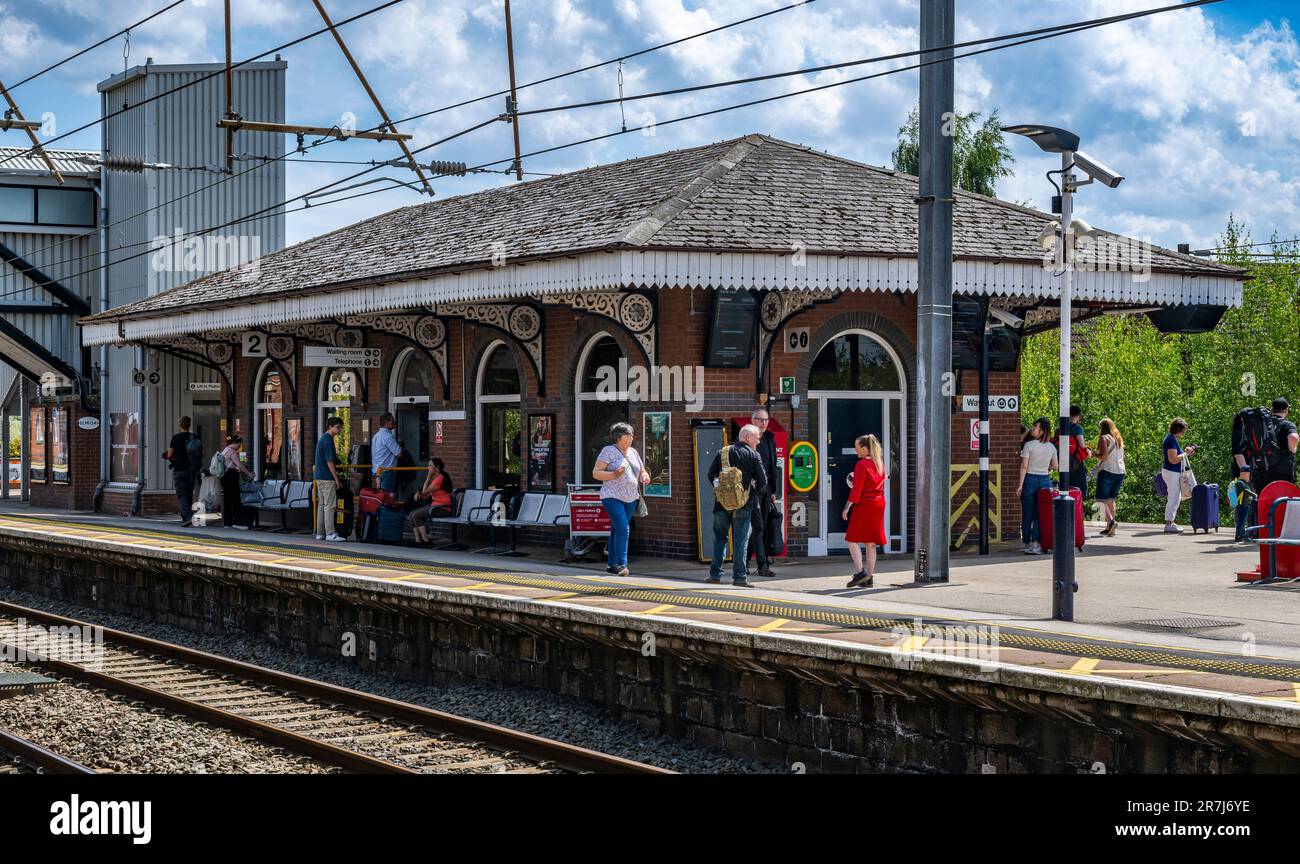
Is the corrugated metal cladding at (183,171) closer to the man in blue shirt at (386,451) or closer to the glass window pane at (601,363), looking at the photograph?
the man in blue shirt at (386,451)

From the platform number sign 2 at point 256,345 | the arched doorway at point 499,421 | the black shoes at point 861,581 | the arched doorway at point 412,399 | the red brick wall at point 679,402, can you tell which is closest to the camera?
the black shoes at point 861,581

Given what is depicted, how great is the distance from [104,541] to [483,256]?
6818mm

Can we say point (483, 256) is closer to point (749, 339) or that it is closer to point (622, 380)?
point (622, 380)

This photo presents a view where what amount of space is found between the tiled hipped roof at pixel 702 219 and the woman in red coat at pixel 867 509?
2.62 metres

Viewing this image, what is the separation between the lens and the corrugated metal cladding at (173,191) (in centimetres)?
2931

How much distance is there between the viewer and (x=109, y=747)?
33.5ft

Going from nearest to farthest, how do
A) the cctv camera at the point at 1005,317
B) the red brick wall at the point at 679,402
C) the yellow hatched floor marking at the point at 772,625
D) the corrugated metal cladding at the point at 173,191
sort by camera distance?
the yellow hatched floor marking at the point at 772,625 < the red brick wall at the point at 679,402 < the cctv camera at the point at 1005,317 < the corrugated metal cladding at the point at 173,191

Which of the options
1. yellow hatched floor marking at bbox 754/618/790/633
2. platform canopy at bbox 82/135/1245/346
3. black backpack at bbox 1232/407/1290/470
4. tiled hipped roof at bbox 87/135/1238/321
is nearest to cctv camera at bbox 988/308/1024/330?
platform canopy at bbox 82/135/1245/346

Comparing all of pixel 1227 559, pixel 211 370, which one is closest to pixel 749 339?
pixel 1227 559

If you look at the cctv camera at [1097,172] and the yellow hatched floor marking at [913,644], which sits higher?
the cctv camera at [1097,172]

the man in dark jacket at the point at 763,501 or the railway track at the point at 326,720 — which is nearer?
the railway track at the point at 326,720

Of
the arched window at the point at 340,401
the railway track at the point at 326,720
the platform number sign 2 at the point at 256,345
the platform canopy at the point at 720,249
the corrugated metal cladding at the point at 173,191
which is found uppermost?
the corrugated metal cladding at the point at 173,191

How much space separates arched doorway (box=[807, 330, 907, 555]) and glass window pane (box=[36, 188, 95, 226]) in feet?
69.7

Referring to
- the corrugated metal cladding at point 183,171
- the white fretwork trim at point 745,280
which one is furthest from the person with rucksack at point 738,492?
the corrugated metal cladding at point 183,171
